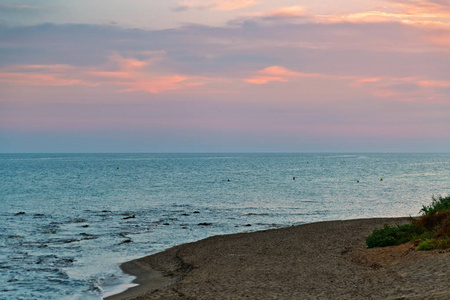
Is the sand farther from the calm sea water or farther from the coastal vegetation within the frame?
the calm sea water

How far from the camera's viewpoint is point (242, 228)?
32.5 meters

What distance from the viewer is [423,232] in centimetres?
1936

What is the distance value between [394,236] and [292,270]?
6.15 m

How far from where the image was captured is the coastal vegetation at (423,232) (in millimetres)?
17594

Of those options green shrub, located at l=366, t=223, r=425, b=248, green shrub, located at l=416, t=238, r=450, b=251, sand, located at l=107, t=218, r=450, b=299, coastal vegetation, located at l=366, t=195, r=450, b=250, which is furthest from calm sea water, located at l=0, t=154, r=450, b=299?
green shrub, located at l=416, t=238, r=450, b=251

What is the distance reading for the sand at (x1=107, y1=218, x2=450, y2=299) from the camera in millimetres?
13719

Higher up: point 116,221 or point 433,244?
point 433,244

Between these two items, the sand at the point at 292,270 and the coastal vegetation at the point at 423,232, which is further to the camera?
the coastal vegetation at the point at 423,232

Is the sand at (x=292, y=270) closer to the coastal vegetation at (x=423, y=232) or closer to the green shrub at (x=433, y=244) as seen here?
the green shrub at (x=433, y=244)

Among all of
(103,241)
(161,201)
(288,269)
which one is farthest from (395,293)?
(161,201)

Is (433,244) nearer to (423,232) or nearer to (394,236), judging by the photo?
(423,232)

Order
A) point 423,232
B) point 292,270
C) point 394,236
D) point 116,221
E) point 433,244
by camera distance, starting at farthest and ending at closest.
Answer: point 116,221, point 394,236, point 423,232, point 292,270, point 433,244

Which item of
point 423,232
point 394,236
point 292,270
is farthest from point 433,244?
point 292,270

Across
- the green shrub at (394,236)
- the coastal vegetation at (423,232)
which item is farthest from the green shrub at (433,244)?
the green shrub at (394,236)
